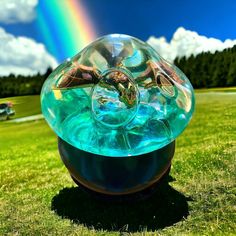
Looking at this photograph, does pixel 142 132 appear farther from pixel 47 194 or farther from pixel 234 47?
pixel 234 47

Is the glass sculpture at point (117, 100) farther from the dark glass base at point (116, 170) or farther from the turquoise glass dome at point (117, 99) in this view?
the dark glass base at point (116, 170)

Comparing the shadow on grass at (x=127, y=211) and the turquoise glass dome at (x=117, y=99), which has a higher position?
the turquoise glass dome at (x=117, y=99)

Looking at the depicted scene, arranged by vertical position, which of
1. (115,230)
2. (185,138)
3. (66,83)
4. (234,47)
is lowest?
(234,47)

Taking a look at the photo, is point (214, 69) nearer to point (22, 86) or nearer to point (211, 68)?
point (211, 68)

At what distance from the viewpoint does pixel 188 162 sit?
316 inches

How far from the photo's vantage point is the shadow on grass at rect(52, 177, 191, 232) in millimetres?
5508

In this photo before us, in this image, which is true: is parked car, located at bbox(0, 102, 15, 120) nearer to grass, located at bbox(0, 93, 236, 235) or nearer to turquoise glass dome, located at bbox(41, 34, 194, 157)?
grass, located at bbox(0, 93, 236, 235)

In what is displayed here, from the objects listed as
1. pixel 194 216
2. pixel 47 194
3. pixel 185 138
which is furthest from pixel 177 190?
pixel 185 138

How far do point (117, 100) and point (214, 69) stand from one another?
54540 millimetres

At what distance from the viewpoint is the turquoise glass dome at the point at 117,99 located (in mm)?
5180

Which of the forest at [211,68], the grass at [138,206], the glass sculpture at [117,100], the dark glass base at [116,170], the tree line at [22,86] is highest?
the glass sculpture at [117,100]

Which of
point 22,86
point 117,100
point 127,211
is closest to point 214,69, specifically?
point 22,86

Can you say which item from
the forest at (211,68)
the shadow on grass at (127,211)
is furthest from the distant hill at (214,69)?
the shadow on grass at (127,211)

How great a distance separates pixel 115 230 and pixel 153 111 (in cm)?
148
